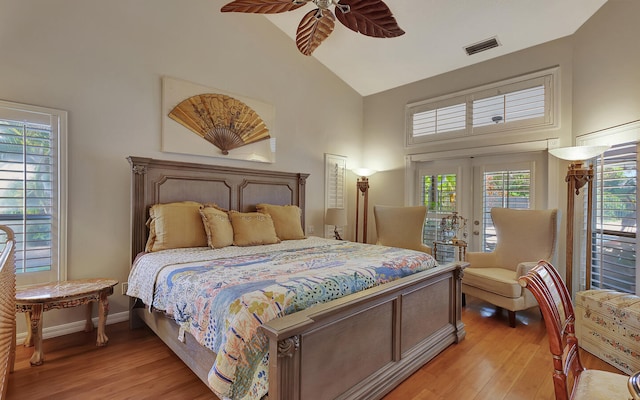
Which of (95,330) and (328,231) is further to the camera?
(328,231)

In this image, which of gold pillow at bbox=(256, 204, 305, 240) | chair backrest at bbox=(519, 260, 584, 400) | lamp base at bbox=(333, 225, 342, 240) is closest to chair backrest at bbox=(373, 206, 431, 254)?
lamp base at bbox=(333, 225, 342, 240)

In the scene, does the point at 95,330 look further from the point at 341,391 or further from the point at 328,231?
the point at 328,231

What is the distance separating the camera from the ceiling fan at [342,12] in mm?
2254

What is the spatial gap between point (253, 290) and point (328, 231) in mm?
3499

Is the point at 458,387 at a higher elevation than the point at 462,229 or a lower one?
lower

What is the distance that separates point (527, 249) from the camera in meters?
3.61

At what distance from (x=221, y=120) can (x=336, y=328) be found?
2944 mm

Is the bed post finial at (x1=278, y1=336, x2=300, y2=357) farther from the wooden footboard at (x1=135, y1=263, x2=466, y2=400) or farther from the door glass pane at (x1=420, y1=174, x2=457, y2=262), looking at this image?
the door glass pane at (x1=420, y1=174, x2=457, y2=262)

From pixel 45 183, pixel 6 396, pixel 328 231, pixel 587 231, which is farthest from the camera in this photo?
pixel 328 231

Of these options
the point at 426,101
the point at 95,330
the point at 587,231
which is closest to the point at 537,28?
the point at 426,101

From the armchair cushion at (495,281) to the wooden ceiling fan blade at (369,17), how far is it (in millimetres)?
2650

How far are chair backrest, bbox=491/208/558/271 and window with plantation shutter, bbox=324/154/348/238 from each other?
2305 millimetres

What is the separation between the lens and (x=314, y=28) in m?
2.62

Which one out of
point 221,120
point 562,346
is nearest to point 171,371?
point 562,346
